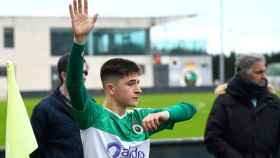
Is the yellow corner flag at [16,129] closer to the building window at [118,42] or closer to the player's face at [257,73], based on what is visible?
the player's face at [257,73]

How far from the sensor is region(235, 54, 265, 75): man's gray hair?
262 inches

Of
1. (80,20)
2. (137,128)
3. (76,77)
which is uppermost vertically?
(80,20)

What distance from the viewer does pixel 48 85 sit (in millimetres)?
71500

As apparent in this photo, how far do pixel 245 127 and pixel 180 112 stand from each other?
2104 mm

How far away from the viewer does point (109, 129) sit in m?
4.61

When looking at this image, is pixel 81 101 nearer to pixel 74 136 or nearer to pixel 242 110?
pixel 74 136

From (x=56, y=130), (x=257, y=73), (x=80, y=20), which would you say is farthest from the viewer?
(x=257, y=73)

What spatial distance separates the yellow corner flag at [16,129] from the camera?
4566mm

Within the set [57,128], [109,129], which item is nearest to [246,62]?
[57,128]

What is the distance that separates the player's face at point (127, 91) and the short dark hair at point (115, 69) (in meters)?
0.03

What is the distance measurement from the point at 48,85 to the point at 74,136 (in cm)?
6636

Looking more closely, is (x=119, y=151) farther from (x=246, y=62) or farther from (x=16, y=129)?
(x=246, y=62)

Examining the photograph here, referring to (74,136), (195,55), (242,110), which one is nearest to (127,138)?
(74,136)

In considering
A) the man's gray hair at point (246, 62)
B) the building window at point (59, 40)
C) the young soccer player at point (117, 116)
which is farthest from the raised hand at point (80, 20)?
the building window at point (59, 40)
